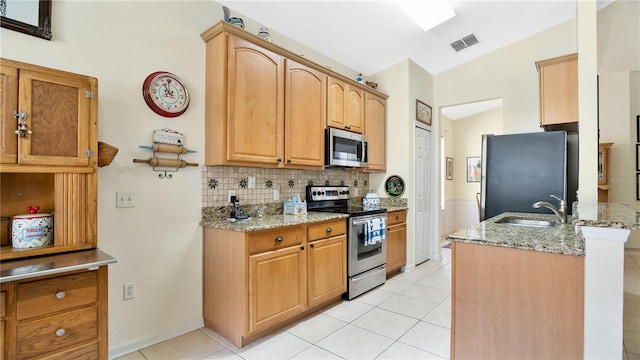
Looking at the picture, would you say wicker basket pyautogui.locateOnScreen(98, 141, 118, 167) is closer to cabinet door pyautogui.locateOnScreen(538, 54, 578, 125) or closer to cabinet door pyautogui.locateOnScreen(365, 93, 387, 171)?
cabinet door pyautogui.locateOnScreen(365, 93, 387, 171)

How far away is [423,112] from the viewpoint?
430 centimetres

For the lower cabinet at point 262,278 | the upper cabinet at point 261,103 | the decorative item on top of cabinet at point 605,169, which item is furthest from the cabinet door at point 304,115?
the decorative item on top of cabinet at point 605,169

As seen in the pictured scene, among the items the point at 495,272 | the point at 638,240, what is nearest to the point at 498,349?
the point at 495,272

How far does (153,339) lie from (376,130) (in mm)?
3238

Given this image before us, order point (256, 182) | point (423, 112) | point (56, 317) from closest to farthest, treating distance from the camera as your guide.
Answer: point (56, 317)
point (256, 182)
point (423, 112)

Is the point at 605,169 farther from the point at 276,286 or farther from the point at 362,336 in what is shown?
the point at 276,286

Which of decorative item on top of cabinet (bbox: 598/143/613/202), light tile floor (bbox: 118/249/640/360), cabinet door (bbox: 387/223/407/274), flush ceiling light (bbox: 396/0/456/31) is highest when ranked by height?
flush ceiling light (bbox: 396/0/456/31)

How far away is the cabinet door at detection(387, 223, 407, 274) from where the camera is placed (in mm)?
3586

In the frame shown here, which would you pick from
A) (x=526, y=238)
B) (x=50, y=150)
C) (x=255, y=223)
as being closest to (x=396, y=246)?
(x=255, y=223)

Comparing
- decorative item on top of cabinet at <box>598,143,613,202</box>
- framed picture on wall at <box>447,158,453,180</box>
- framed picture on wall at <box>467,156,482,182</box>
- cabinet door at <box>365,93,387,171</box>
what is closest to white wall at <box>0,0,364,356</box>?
cabinet door at <box>365,93,387,171</box>

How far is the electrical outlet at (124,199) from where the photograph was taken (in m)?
1.99

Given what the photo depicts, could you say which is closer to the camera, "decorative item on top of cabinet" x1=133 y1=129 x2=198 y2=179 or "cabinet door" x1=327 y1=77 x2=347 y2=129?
"decorative item on top of cabinet" x1=133 y1=129 x2=198 y2=179

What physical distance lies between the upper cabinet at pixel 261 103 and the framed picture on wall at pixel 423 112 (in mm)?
1559

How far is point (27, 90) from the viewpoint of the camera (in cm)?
138
